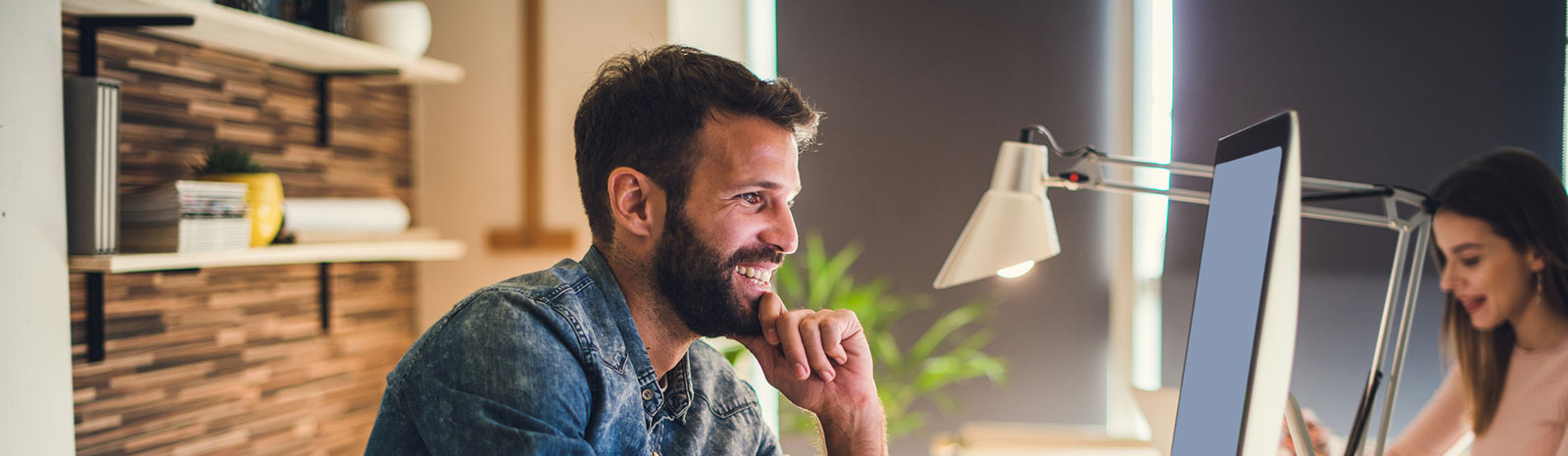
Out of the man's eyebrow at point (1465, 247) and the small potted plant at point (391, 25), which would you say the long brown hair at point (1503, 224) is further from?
the small potted plant at point (391, 25)

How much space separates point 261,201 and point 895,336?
1868 mm

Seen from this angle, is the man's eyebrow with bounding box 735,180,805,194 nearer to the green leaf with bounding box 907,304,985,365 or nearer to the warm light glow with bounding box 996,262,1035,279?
the warm light glow with bounding box 996,262,1035,279

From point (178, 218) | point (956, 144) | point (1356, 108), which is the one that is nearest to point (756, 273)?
point (178, 218)

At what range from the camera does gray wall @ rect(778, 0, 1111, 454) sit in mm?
2828

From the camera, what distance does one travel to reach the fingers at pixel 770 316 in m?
1.14

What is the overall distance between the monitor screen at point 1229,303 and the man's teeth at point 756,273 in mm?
506

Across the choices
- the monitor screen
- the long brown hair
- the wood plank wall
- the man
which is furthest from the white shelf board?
the long brown hair

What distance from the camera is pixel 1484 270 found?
67.3 inches

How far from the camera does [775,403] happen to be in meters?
3.06

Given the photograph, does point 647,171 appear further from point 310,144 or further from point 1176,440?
point 310,144

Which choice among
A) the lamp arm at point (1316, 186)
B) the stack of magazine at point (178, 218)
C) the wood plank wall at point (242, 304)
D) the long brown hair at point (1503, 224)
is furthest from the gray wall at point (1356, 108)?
the stack of magazine at point (178, 218)

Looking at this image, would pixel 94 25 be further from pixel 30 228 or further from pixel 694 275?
pixel 694 275

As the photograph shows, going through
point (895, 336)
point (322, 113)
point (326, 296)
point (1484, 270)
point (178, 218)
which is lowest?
point (895, 336)

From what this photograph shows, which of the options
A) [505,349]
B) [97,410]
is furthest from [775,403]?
[505,349]
